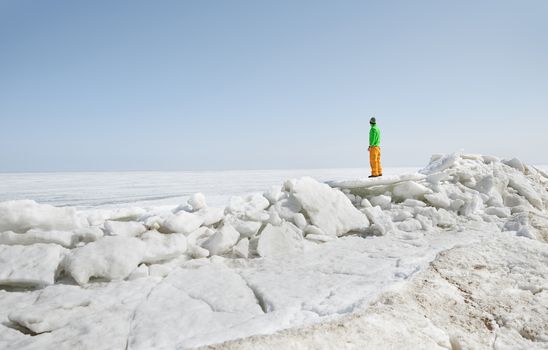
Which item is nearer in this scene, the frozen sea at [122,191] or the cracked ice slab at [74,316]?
the cracked ice slab at [74,316]

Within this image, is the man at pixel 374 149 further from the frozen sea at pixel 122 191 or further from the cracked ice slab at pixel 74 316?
the cracked ice slab at pixel 74 316

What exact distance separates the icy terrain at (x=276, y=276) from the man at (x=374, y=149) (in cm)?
282

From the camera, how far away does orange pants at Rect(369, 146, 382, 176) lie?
290 inches

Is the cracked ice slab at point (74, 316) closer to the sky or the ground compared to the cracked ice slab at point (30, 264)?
closer to the ground

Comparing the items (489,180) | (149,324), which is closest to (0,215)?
(149,324)

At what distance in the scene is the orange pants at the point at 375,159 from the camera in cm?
737

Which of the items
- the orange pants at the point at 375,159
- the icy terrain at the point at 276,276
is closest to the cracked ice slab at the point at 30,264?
the icy terrain at the point at 276,276

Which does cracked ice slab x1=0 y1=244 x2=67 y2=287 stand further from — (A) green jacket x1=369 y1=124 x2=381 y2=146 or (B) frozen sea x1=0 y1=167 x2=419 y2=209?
(A) green jacket x1=369 y1=124 x2=381 y2=146

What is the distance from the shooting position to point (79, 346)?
5.36ft

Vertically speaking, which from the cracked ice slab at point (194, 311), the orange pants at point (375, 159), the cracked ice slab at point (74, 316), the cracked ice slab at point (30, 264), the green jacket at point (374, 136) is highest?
the green jacket at point (374, 136)

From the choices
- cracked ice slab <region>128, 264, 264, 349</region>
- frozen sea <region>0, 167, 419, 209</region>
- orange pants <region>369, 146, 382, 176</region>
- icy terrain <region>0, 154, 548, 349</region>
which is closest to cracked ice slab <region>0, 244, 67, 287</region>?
icy terrain <region>0, 154, 548, 349</region>

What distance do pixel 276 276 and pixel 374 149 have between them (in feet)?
17.9

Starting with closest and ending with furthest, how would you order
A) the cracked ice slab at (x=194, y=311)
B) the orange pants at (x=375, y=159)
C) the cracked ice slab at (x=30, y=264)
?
the cracked ice slab at (x=194, y=311)
the cracked ice slab at (x=30, y=264)
the orange pants at (x=375, y=159)

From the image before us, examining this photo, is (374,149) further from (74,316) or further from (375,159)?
(74,316)
